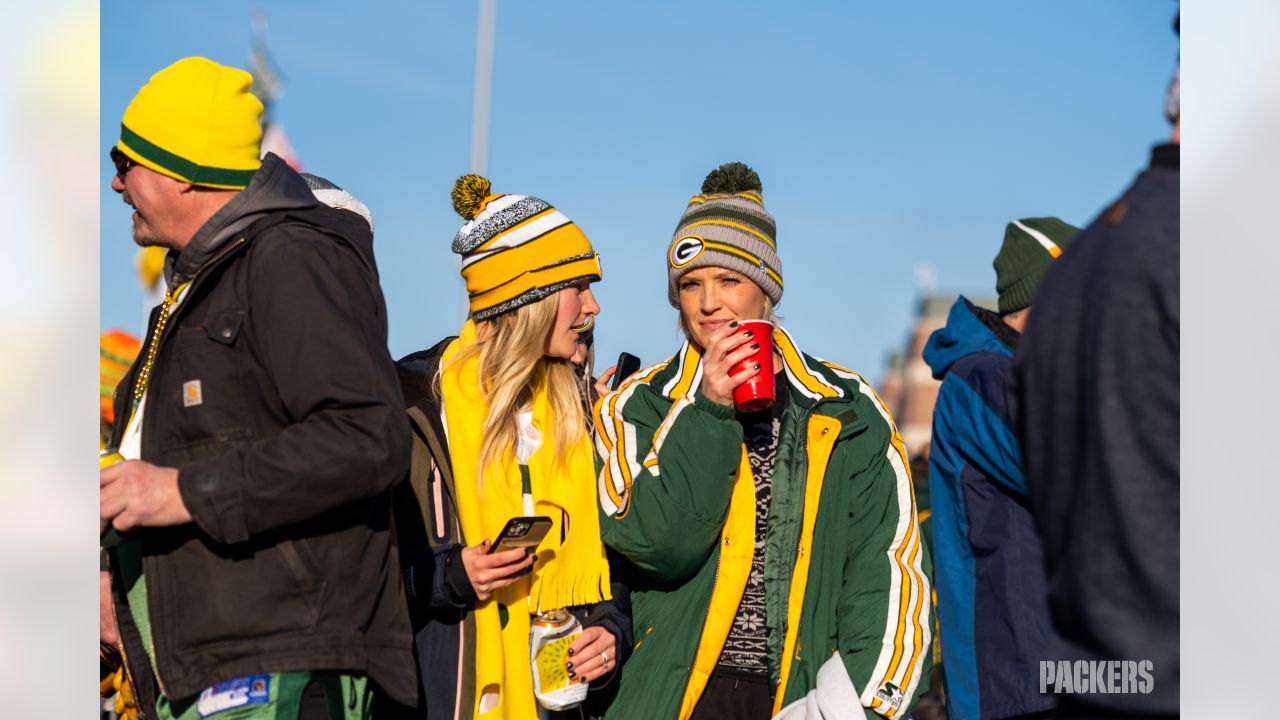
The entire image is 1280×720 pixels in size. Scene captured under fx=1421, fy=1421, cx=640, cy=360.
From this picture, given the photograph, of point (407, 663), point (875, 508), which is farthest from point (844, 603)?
point (407, 663)

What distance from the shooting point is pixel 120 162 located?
112 inches

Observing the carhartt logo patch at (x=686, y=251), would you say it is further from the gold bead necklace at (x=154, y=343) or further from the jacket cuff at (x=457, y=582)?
the gold bead necklace at (x=154, y=343)

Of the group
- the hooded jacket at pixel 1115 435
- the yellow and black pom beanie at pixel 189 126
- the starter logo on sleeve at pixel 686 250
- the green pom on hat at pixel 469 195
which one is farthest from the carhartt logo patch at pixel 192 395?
the starter logo on sleeve at pixel 686 250

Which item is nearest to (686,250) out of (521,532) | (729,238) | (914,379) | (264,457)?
(729,238)

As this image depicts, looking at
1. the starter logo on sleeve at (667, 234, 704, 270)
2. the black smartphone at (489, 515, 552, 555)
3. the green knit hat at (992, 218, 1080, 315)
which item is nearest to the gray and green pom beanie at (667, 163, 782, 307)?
the starter logo on sleeve at (667, 234, 704, 270)

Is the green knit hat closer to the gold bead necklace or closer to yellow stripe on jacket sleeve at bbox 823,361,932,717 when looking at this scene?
yellow stripe on jacket sleeve at bbox 823,361,932,717

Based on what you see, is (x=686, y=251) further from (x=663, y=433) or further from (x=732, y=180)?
(x=663, y=433)

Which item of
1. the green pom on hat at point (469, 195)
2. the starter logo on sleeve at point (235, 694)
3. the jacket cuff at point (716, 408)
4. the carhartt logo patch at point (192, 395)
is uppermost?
the green pom on hat at point (469, 195)

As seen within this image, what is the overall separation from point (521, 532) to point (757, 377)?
703 mm

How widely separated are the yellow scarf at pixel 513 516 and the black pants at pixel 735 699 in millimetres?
389

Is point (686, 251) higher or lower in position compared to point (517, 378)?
higher

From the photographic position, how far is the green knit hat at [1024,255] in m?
4.58
